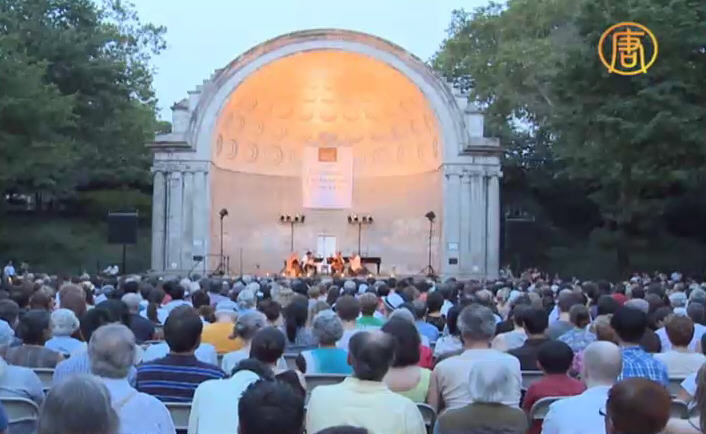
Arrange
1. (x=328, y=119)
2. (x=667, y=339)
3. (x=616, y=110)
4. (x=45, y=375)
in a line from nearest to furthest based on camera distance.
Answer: (x=45, y=375) → (x=667, y=339) → (x=616, y=110) → (x=328, y=119)

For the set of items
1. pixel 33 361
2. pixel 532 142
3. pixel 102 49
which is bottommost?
pixel 33 361

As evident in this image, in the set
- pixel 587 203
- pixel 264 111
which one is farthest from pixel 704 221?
pixel 264 111

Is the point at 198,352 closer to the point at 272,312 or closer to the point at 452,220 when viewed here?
the point at 272,312

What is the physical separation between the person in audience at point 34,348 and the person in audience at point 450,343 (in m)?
3.06

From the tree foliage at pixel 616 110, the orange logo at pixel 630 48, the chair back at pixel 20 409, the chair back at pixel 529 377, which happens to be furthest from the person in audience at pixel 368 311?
the orange logo at pixel 630 48

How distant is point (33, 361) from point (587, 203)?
34.2 metres

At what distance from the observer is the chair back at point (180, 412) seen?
6.09 m

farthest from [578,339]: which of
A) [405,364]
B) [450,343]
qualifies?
[405,364]

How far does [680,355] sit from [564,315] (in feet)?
9.56

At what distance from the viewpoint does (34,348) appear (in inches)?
306

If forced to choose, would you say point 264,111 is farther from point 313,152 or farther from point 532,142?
point 532,142

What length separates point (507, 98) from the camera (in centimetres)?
4119

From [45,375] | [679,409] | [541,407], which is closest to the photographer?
[679,409]

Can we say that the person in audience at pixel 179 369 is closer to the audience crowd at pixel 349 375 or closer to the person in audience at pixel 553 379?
the audience crowd at pixel 349 375
